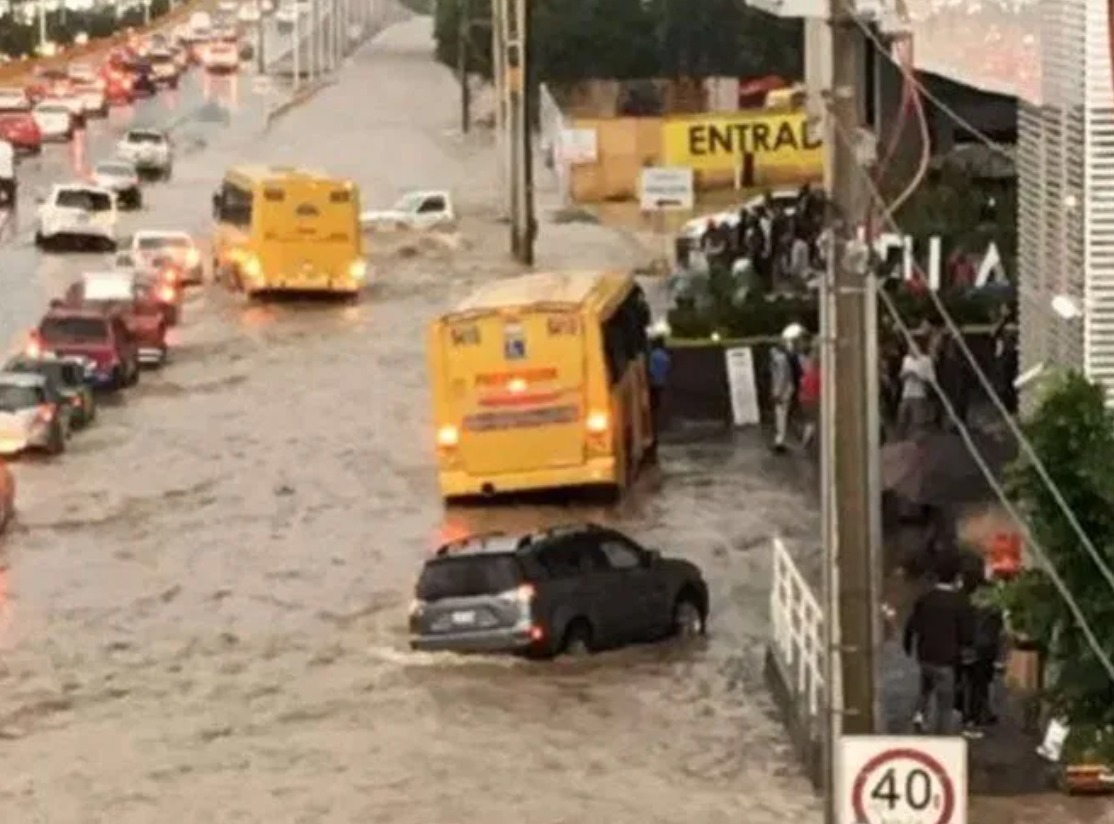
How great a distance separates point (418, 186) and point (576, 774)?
71.3 metres

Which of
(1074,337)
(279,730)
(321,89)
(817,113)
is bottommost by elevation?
(321,89)

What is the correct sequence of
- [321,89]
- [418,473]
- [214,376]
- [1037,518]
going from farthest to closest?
[321,89]
[214,376]
[418,473]
[1037,518]

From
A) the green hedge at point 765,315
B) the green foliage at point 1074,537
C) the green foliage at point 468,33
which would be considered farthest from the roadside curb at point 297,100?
the green foliage at point 1074,537

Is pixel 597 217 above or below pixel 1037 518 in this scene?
below

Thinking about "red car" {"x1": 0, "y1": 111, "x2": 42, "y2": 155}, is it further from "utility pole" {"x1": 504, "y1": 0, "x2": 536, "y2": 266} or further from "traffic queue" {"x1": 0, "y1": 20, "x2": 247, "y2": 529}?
"utility pole" {"x1": 504, "y1": 0, "x2": 536, "y2": 266}

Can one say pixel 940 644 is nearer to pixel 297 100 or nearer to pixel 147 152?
pixel 147 152

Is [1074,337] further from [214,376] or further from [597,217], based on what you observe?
[597,217]

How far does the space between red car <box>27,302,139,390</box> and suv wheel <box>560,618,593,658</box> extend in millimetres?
20108

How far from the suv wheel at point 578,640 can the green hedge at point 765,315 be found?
16.2 m

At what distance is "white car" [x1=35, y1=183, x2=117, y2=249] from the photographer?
73.3m

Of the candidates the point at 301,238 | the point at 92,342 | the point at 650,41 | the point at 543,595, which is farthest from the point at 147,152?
the point at 543,595

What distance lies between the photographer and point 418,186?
96625mm

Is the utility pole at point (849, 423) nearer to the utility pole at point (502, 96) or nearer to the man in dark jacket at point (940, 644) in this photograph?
the man in dark jacket at point (940, 644)

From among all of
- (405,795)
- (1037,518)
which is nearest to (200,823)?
(405,795)
